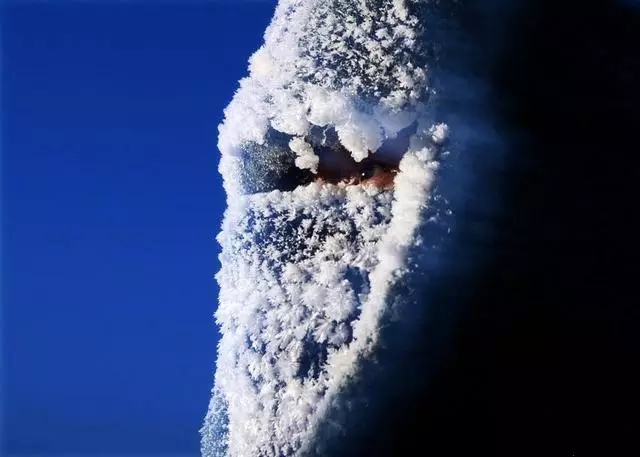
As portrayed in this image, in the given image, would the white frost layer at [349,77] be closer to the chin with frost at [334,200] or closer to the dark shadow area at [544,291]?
the chin with frost at [334,200]

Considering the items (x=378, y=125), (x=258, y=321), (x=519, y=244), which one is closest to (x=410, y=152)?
(x=378, y=125)

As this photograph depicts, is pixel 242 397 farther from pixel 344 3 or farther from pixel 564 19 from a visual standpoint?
pixel 564 19

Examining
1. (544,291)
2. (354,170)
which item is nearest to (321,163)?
(354,170)

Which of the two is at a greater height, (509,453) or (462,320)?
(462,320)

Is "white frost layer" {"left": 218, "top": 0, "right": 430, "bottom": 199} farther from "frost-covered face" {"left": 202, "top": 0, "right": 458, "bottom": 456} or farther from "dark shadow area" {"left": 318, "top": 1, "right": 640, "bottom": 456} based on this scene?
"dark shadow area" {"left": 318, "top": 1, "right": 640, "bottom": 456}

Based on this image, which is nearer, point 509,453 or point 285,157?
point 509,453

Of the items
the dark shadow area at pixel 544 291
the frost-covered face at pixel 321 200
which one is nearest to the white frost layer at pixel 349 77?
the frost-covered face at pixel 321 200

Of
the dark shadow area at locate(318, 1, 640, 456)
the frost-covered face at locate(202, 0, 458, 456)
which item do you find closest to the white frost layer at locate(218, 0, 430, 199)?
the frost-covered face at locate(202, 0, 458, 456)

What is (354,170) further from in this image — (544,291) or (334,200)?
(544,291)
